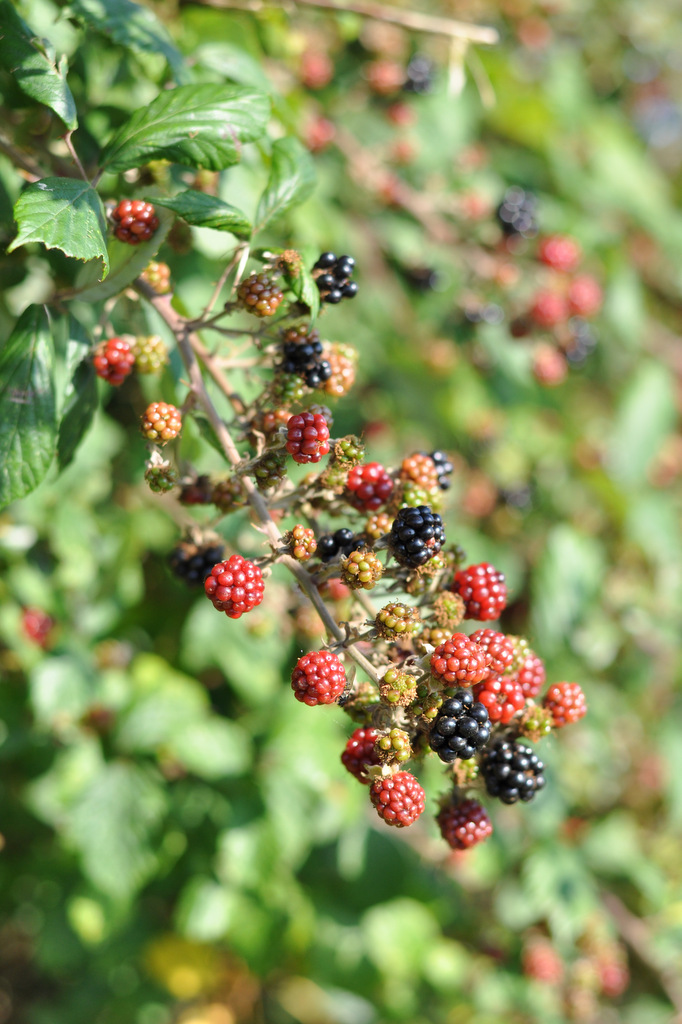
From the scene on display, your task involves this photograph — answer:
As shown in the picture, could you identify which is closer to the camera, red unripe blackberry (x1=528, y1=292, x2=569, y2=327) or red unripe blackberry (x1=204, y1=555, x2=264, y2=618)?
red unripe blackberry (x1=204, y1=555, x2=264, y2=618)

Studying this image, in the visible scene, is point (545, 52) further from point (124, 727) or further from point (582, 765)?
point (124, 727)

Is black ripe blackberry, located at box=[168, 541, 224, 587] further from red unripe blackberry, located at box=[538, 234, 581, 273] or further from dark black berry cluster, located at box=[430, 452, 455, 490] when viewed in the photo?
red unripe blackberry, located at box=[538, 234, 581, 273]

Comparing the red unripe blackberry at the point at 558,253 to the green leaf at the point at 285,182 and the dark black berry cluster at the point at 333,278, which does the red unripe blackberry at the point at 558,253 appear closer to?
the green leaf at the point at 285,182

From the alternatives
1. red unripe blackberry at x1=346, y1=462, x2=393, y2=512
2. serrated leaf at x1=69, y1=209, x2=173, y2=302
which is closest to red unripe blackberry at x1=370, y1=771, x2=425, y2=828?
red unripe blackberry at x1=346, y1=462, x2=393, y2=512

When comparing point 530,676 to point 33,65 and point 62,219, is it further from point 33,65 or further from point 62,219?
point 33,65

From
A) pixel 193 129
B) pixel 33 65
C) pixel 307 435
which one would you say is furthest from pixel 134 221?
pixel 307 435

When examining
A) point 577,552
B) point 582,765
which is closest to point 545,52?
point 577,552

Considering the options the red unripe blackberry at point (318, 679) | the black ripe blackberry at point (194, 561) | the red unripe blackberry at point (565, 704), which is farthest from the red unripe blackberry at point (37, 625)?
the red unripe blackberry at point (565, 704)
